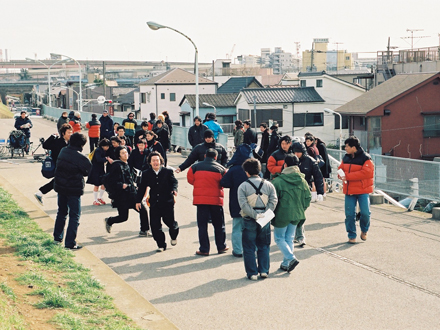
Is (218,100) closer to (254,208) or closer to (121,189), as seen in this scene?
(121,189)

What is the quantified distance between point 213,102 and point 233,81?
1427 centimetres

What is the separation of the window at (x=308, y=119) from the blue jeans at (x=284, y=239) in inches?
1606

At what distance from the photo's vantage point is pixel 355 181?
943cm

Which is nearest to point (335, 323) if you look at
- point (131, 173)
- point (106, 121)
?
point (131, 173)

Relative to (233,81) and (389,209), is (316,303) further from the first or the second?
(233,81)

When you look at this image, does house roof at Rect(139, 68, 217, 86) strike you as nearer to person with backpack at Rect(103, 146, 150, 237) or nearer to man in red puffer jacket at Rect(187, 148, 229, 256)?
person with backpack at Rect(103, 146, 150, 237)

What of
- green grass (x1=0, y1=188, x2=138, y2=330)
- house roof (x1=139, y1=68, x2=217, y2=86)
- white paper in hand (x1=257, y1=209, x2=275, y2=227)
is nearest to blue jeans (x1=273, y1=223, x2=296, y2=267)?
white paper in hand (x1=257, y1=209, x2=275, y2=227)

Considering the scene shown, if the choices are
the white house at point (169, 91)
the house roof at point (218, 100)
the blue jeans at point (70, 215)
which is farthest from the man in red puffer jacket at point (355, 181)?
the white house at point (169, 91)

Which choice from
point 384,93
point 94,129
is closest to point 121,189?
point 94,129

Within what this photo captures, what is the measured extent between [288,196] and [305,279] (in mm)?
1117

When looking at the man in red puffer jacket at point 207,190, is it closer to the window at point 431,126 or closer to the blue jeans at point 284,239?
the blue jeans at point 284,239

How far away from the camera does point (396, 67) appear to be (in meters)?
52.3

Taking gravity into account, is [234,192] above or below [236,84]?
below

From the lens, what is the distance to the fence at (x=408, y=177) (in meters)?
12.3
